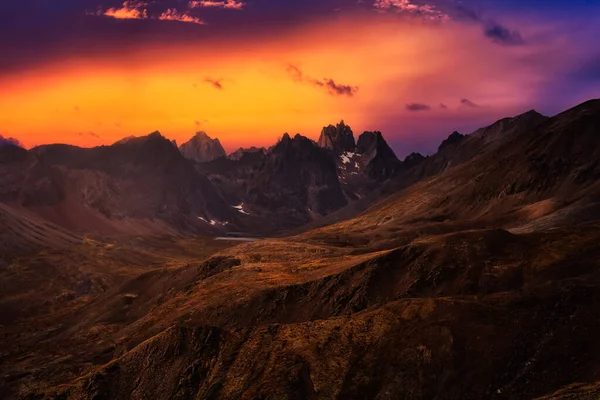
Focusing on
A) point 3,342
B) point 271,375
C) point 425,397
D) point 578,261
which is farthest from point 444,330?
point 3,342

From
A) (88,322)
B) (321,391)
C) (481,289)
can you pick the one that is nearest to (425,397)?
(321,391)

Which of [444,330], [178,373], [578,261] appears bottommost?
[178,373]

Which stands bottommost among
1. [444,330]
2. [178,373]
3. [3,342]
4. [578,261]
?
[3,342]

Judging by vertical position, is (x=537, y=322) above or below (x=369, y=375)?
above

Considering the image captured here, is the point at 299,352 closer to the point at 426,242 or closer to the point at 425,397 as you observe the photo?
the point at 425,397

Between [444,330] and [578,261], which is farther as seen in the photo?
[578,261]

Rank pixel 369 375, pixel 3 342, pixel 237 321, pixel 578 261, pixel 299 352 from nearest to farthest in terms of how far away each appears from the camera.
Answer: pixel 369 375
pixel 299 352
pixel 578 261
pixel 237 321
pixel 3 342

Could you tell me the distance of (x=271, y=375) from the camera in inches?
2835

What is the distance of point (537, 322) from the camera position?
231 ft

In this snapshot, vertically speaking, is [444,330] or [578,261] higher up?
[578,261]

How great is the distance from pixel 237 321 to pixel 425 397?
154ft

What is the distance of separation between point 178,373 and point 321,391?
68.0 ft

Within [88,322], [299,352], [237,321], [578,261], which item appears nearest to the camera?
[299,352]

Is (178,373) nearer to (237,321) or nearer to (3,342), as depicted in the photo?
(237,321)
